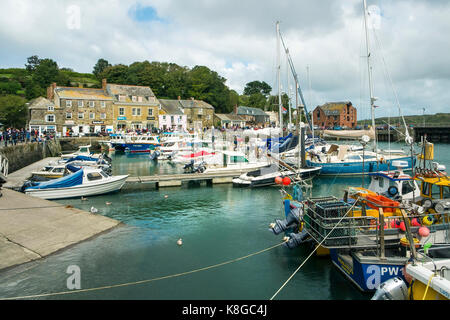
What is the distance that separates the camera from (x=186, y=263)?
13406 millimetres

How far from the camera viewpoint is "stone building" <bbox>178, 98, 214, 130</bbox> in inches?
3550

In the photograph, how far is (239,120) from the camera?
102625 mm

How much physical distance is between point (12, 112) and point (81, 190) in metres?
49.1

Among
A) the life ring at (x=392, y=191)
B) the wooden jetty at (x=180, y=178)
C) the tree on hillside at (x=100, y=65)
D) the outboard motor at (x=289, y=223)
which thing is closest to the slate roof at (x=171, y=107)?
the tree on hillside at (x=100, y=65)

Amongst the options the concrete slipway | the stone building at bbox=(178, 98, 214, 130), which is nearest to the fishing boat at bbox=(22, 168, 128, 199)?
the concrete slipway

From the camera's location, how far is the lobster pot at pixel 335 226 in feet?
36.7

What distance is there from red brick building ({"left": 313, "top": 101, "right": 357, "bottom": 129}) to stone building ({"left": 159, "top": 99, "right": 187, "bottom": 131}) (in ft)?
199

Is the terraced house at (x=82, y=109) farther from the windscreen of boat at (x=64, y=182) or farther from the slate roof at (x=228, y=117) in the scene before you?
the windscreen of boat at (x=64, y=182)

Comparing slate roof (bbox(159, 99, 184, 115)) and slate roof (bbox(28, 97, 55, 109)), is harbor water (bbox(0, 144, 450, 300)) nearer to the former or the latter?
slate roof (bbox(28, 97, 55, 109))

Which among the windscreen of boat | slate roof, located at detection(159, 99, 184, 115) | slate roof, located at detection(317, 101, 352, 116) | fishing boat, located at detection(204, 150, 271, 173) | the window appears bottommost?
the windscreen of boat

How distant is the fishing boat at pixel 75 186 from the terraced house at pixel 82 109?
159ft

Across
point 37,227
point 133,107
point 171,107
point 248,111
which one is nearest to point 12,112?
point 133,107

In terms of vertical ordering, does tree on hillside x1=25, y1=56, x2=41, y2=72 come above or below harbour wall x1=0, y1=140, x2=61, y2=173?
above

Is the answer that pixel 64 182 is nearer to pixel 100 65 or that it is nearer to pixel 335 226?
pixel 335 226
